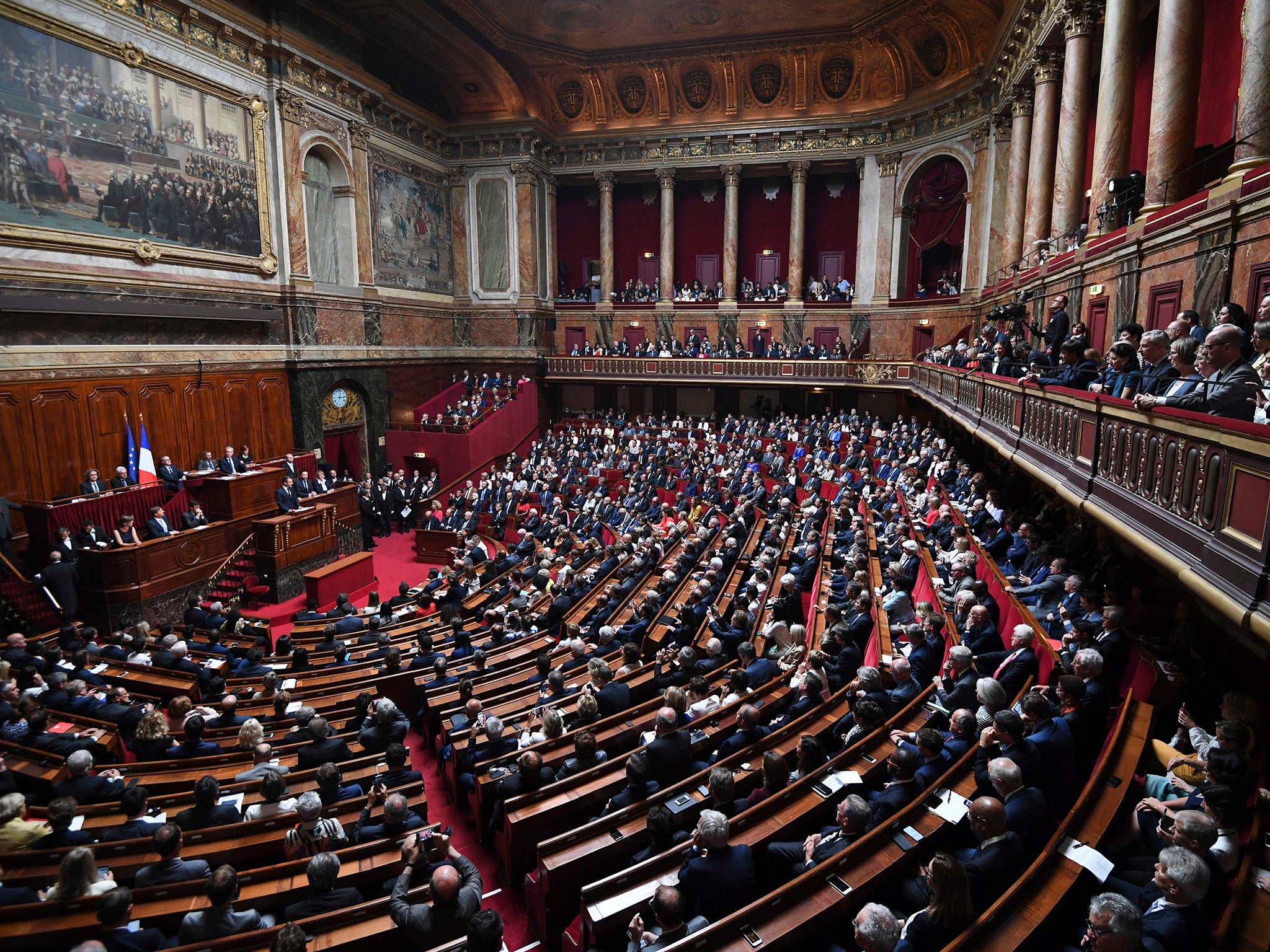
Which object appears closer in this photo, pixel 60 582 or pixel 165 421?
pixel 60 582

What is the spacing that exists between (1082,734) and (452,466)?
62.4 ft

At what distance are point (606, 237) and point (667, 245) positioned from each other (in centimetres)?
251

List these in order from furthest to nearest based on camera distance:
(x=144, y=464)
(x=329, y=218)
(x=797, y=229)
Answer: (x=797, y=229) → (x=329, y=218) → (x=144, y=464)

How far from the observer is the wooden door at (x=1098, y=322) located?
9766mm

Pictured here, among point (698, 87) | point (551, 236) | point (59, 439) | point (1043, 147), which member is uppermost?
point (698, 87)

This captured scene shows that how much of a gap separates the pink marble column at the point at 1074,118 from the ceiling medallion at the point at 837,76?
484 inches

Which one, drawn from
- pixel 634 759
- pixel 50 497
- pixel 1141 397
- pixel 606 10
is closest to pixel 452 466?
pixel 50 497

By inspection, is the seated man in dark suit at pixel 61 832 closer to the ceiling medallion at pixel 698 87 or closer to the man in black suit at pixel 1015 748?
the man in black suit at pixel 1015 748

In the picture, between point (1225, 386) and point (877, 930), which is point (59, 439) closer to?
point (877, 930)

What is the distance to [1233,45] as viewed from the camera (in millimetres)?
8969

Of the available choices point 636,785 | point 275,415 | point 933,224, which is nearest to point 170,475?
point 275,415

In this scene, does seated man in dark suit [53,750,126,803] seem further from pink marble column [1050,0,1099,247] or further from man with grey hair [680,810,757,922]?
pink marble column [1050,0,1099,247]

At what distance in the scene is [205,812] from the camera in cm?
494

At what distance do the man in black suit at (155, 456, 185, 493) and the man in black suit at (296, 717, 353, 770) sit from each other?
968 cm
